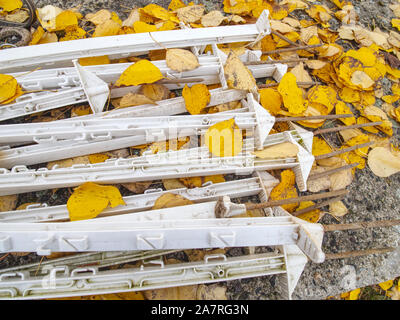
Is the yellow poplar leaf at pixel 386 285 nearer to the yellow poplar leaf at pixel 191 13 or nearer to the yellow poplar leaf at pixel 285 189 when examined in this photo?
the yellow poplar leaf at pixel 285 189

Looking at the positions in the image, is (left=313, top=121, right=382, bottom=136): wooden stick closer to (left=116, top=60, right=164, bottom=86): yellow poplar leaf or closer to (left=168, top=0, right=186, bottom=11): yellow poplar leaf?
(left=116, top=60, right=164, bottom=86): yellow poplar leaf

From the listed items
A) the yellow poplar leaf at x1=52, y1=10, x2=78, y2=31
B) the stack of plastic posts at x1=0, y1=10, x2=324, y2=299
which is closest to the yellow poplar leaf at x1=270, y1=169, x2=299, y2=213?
the stack of plastic posts at x1=0, y1=10, x2=324, y2=299

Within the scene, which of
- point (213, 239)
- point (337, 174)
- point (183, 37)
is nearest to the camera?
point (213, 239)

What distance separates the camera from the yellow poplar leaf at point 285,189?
1637 millimetres

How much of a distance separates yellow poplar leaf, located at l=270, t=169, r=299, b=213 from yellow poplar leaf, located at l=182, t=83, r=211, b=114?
2.10 ft

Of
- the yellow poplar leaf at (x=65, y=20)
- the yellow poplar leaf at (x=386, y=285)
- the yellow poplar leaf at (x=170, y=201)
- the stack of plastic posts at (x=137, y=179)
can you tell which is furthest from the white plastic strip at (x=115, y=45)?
the yellow poplar leaf at (x=386, y=285)

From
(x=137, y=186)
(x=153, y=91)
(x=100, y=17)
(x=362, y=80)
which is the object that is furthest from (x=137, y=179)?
(x=362, y=80)

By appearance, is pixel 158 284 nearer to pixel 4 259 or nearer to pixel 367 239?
pixel 4 259

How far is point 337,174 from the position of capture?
1833 millimetres

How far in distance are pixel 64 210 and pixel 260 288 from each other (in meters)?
1.18

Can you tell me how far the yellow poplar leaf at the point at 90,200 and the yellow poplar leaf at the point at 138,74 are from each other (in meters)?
0.63

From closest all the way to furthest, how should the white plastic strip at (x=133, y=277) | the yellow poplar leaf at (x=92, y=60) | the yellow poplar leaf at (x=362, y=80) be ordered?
the white plastic strip at (x=133, y=277) < the yellow poplar leaf at (x=92, y=60) < the yellow poplar leaf at (x=362, y=80)

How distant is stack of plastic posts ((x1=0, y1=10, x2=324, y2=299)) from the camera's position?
1.19 metres
